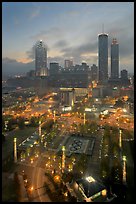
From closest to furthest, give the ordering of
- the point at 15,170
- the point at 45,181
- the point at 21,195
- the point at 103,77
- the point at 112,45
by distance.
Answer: the point at 21,195 → the point at 45,181 → the point at 15,170 → the point at 103,77 → the point at 112,45

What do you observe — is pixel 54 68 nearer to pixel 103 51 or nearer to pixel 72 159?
pixel 103 51

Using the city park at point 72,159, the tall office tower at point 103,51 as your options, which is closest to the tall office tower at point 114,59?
the tall office tower at point 103,51

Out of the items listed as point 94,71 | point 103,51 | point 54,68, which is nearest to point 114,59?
point 103,51

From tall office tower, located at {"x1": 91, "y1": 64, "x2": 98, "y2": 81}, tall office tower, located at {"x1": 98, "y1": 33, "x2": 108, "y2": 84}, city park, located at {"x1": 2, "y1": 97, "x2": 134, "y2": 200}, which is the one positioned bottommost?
city park, located at {"x1": 2, "y1": 97, "x2": 134, "y2": 200}

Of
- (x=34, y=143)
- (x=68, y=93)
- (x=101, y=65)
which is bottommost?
(x=34, y=143)

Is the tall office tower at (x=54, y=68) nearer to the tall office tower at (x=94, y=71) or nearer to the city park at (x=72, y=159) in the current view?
the tall office tower at (x=94, y=71)

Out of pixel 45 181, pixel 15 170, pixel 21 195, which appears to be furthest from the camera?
pixel 15 170

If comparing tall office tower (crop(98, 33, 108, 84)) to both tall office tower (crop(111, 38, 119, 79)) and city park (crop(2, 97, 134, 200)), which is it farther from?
city park (crop(2, 97, 134, 200))

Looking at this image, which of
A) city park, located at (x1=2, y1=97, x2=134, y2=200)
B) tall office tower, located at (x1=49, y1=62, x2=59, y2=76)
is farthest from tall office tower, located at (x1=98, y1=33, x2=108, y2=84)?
city park, located at (x1=2, y1=97, x2=134, y2=200)

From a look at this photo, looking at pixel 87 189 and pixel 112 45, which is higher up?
pixel 112 45

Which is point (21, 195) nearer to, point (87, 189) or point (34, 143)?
point (87, 189)

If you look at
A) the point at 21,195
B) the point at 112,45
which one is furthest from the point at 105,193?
the point at 112,45
